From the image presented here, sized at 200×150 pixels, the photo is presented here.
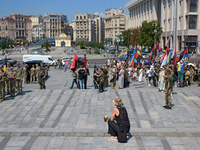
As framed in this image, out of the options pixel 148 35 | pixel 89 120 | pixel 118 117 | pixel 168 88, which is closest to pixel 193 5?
pixel 148 35

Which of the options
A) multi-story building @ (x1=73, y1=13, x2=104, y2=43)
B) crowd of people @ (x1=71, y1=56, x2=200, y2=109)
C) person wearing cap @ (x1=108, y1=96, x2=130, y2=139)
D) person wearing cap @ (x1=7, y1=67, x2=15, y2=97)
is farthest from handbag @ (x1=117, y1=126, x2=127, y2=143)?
multi-story building @ (x1=73, y1=13, x2=104, y2=43)

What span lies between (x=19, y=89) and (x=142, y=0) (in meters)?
72.5

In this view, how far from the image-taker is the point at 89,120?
416 inches

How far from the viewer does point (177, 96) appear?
45.4 ft

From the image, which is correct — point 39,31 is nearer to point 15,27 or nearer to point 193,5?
point 15,27

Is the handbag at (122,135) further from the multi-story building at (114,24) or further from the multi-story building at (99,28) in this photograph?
the multi-story building at (99,28)

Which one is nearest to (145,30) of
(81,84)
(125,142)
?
(81,84)

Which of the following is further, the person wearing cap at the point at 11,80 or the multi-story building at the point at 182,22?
the multi-story building at the point at 182,22

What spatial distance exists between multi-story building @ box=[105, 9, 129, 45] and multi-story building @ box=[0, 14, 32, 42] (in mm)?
55215

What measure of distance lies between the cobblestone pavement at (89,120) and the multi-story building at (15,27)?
17068 centimetres

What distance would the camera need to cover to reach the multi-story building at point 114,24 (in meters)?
146

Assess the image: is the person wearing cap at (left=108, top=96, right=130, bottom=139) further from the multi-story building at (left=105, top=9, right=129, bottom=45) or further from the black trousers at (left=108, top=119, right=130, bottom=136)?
the multi-story building at (left=105, top=9, right=129, bottom=45)

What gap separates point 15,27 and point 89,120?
579 feet

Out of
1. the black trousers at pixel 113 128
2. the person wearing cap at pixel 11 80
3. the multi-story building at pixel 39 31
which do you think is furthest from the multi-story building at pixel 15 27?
the black trousers at pixel 113 128
